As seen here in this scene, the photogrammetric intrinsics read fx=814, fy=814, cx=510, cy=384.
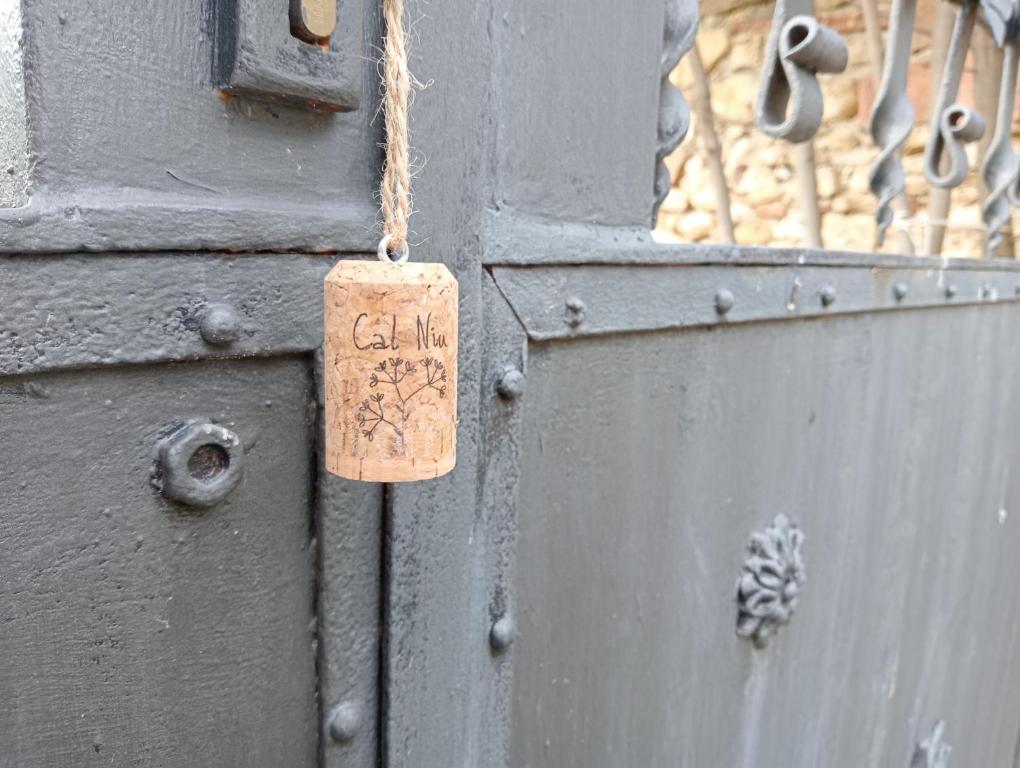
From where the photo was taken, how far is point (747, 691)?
93 centimetres

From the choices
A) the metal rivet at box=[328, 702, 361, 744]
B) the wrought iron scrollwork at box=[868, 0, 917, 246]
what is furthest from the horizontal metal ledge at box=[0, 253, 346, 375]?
the wrought iron scrollwork at box=[868, 0, 917, 246]

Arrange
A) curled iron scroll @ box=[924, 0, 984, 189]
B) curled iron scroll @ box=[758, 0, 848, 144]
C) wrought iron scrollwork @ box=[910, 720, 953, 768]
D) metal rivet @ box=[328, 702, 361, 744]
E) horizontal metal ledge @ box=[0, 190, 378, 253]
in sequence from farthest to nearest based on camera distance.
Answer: wrought iron scrollwork @ box=[910, 720, 953, 768] → curled iron scroll @ box=[924, 0, 984, 189] → curled iron scroll @ box=[758, 0, 848, 144] → metal rivet @ box=[328, 702, 361, 744] → horizontal metal ledge @ box=[0, 190, 378, 253]

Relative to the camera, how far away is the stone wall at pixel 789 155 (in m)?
2.67

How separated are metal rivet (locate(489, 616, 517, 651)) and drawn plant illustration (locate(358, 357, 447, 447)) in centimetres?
26

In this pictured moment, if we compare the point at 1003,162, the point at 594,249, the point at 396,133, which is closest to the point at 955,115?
the point at 1003,162

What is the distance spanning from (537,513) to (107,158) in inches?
15.5

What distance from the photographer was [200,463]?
44cm

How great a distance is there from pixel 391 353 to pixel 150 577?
0.18 meters

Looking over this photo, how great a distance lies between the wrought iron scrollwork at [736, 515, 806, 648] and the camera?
88 centimetres

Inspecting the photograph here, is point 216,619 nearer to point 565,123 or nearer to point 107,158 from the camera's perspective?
point 107,158

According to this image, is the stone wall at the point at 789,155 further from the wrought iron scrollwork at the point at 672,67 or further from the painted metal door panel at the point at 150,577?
the painted metal door panel at the point at 150,577

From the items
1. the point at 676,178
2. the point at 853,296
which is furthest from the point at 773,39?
the point at 676,178

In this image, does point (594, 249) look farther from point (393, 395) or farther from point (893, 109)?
point (893, 109)

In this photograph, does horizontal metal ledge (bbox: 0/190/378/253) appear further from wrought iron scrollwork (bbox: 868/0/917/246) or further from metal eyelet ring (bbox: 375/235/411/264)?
wrought iron scrollwork (bbox: 868/0/917/246)
